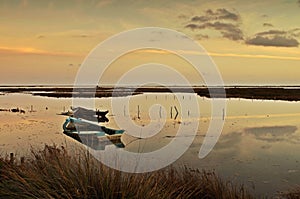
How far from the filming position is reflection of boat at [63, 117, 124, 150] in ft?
70.9

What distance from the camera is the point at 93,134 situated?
22.2 m

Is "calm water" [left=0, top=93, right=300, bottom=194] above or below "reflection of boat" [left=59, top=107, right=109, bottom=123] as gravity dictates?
below

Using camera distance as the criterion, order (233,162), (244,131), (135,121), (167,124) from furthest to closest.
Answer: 1. (135,121)
2. (167,124)
3. (244,131)
4. (233,162)

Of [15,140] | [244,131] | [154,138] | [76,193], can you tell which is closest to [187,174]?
[76,193]

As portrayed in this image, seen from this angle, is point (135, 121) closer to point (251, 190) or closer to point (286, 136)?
point (286, 136)

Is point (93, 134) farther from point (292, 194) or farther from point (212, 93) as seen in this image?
point (212, 93)

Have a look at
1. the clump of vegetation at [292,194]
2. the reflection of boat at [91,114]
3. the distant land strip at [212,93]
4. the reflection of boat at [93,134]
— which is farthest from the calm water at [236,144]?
the distant land strip at [212,93]

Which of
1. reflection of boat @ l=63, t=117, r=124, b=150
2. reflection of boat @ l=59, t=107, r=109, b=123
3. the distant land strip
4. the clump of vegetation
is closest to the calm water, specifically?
the clump of vegetation

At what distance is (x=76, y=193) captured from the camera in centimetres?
554

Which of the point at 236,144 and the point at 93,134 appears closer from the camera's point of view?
the point at 236,144

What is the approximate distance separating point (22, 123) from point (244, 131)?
632 inches

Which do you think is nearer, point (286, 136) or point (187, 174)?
point (187, 174)

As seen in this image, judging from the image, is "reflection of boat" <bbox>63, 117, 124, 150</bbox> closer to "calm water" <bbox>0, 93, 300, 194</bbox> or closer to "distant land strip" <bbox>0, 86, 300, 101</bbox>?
"calm water" <bbox>0, 93, 300, 194</bbox>

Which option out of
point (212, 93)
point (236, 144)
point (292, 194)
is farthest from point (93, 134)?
point (212, 93)
